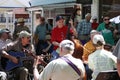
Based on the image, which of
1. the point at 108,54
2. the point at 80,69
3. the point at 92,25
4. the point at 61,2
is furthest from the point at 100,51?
the point at 61,2

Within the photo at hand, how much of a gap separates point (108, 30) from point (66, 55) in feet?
17.0

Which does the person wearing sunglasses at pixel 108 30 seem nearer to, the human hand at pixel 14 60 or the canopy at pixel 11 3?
the human hand at pixel 14 60

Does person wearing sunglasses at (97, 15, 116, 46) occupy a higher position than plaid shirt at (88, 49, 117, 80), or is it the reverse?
plaid shirt at (88, 49, 117, 80)

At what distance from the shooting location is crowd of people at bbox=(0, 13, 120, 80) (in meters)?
5.05

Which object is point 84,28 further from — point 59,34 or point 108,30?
point 59,34

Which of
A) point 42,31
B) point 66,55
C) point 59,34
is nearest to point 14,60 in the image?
point 59,34

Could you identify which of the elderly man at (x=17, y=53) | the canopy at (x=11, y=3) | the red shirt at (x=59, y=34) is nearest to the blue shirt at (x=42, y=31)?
the canopy at (x=11, y=3)

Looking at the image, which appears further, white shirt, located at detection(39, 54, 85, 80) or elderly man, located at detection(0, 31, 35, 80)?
elderly man, located at detection(0, 31, 35, 80)

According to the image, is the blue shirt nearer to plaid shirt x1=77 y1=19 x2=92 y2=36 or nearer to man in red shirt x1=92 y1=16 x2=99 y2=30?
man in red shirt x1=92 y1=16 x2=99 y2=30

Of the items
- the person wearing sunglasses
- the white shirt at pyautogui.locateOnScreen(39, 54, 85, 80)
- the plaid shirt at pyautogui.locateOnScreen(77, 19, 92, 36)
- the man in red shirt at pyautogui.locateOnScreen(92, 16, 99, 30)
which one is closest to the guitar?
the white shirt at pyautogui.locateOnScreen(39, 54, 85, 80)

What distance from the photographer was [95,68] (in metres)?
6.14

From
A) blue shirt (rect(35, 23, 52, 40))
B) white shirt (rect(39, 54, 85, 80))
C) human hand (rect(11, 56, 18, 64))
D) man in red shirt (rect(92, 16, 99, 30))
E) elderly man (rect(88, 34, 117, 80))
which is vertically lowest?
blue shirt (rect(35, 23, 52, 40))

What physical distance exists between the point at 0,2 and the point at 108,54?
7.80 metres

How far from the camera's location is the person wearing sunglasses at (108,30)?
9885mm
